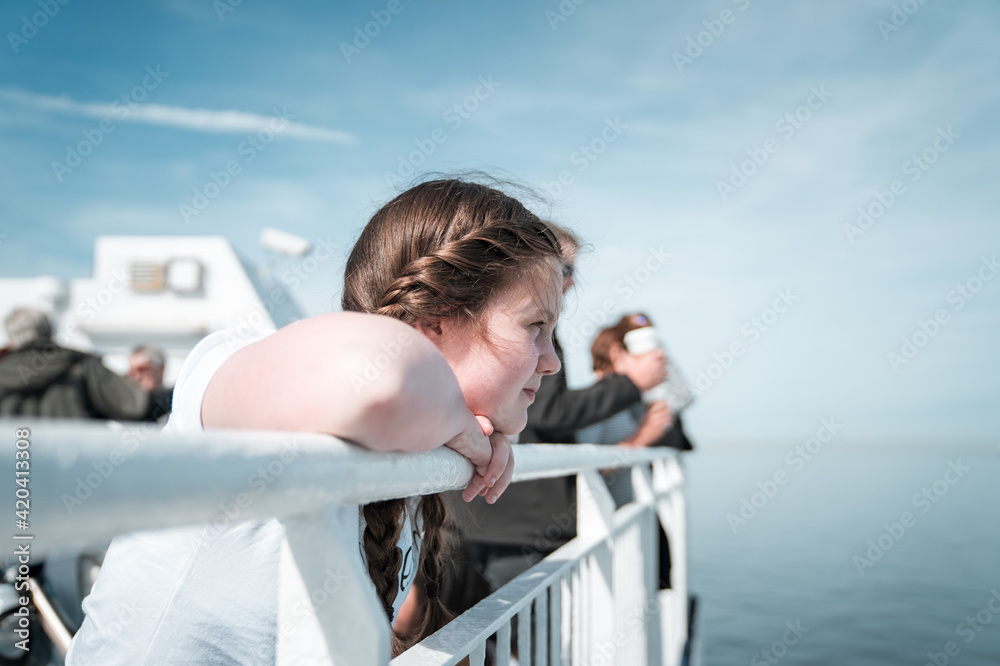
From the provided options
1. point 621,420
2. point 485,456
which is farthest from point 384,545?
point 621,420

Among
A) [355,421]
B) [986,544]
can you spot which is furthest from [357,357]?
[986,544]

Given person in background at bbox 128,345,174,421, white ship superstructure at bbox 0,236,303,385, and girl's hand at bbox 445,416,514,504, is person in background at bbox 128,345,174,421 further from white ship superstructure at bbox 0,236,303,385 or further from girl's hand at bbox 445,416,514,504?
girl's hand at bbox 445,416,514,504

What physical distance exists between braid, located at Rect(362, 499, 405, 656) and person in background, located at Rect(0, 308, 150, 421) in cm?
368

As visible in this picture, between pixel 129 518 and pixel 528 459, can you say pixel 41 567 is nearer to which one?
pixel 528 459

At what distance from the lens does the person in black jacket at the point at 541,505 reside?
10.1 ft

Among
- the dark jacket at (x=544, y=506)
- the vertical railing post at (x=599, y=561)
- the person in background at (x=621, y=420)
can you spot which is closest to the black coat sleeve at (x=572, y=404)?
the dark jacket at (x=544, y=506)

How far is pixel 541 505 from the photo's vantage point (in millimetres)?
3086

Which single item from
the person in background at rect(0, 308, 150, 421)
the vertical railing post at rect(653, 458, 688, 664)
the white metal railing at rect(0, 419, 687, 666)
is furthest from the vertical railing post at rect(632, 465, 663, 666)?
the person in background at rect(0, 308, 150, 421)

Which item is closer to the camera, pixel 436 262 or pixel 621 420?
pixel 436 262

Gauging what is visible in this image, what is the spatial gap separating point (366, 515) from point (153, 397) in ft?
21.1

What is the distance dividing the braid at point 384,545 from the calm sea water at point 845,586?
4482 mm

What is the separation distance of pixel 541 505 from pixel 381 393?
2.58m

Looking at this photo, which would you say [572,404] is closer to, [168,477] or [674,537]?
[674,537]

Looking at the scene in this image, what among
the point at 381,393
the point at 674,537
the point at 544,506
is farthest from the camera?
the point at 674,537
